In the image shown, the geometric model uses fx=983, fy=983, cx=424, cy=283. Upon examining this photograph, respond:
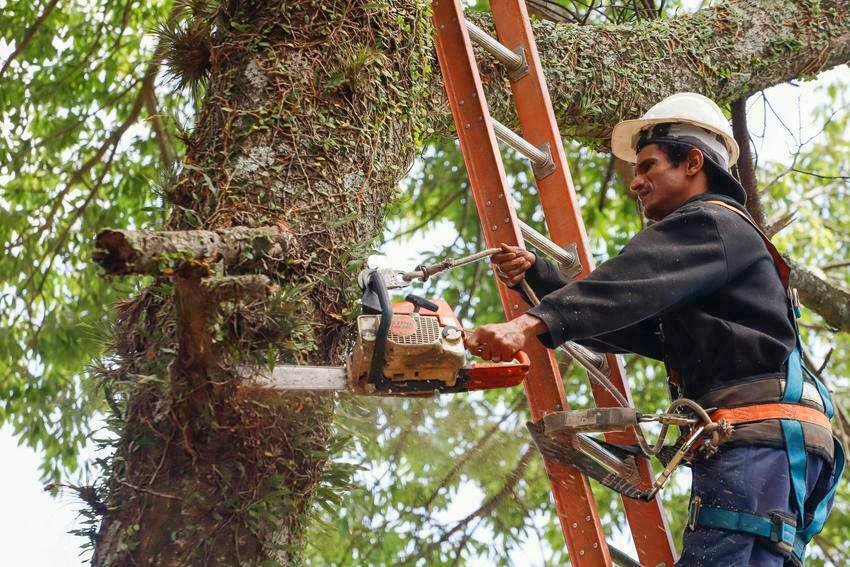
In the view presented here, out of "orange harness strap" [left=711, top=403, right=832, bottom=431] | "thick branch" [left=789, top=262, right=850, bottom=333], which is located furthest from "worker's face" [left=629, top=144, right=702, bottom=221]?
"thick branch" [left=789, top=262, right=850, bottom=333]

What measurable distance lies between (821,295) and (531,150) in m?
2.12

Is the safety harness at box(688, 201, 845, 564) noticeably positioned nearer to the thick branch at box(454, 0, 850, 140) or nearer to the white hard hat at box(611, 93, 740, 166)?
the white hard hat at box(611, 93, 740, 166)

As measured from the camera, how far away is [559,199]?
3.47 meters

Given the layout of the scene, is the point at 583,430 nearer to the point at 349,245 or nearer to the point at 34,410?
the point at 349,245

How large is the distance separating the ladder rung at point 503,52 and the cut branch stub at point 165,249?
1.53 metres

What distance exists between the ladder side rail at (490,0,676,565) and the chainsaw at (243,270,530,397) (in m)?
0.89

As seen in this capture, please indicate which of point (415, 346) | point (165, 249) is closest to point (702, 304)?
point (415, 346)

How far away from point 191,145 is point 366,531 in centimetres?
388

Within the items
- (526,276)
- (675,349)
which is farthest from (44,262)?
(675,349)

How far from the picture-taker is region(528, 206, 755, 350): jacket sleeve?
8.31ft

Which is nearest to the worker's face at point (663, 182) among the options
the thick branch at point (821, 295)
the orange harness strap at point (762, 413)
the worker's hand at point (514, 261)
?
the worker's hand at point (514, 261)

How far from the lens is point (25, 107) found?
21.8 ft

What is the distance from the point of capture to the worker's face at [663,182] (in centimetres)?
306

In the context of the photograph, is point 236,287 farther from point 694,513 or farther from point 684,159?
point 684,159
